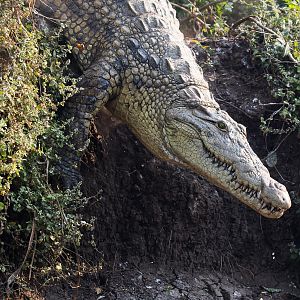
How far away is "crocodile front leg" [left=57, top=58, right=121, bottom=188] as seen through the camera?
199 inches

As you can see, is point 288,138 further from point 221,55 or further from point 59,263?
point 59,263

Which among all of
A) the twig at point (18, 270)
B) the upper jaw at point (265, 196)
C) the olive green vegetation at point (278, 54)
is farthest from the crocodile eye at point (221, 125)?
the twig at point (18, 270)

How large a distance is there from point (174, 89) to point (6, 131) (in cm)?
139

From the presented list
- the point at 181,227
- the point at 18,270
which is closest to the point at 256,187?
the point at 181,227

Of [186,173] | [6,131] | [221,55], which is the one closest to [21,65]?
[6,131]

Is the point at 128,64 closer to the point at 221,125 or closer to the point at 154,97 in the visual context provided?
the point at 154,97

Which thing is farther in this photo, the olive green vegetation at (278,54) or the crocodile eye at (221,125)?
the olive green vegetation at (278,54)

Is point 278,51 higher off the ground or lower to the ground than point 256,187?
higher

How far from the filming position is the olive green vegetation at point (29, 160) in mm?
4273

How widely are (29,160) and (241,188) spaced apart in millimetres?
1346

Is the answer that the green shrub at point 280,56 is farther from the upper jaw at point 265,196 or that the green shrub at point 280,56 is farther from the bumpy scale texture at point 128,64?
the upper jaw at point 265,196

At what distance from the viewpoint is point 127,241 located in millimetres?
5605

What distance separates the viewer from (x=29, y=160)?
4.55 m

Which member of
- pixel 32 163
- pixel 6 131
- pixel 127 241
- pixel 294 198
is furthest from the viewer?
pixel 294 198
